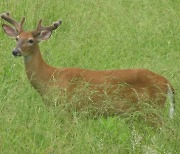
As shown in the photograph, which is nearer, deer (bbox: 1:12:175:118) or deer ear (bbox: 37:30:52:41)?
deer (bbox: 1:12:175:118)

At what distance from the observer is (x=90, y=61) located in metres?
7.36

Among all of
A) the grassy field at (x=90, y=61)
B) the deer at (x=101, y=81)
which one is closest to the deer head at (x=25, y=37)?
the deer at (x=101, y=81)

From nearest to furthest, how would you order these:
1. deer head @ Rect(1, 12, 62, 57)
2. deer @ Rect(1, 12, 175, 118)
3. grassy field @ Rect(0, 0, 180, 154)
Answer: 1. grassy field @ Rect(0, 0, 180, 154)
2. deer @ Rect(1, 12, 175, 118)
3. deer head @ Rect(1, 12, 62, 57)

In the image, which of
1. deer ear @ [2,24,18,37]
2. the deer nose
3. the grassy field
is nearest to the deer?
the deer nose

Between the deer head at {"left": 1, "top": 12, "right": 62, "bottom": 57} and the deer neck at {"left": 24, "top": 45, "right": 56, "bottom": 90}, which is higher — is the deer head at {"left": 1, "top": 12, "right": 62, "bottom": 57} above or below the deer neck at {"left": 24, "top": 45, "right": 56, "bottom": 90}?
above

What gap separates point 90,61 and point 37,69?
3.78ft

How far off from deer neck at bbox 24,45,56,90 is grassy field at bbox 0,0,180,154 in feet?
0.27

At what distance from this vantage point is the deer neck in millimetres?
6207

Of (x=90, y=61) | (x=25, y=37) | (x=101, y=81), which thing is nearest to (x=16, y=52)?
(x=25, y=37)

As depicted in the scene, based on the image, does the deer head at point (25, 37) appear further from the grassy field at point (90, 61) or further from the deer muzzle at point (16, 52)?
the grassy field at point (90, 61)

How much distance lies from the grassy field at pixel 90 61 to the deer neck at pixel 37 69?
8 cm

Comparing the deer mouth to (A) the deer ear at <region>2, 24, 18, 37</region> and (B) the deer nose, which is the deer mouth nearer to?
(B) the deer nose

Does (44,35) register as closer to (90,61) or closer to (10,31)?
(10,31)

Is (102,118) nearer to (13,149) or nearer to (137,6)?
(13,149)
